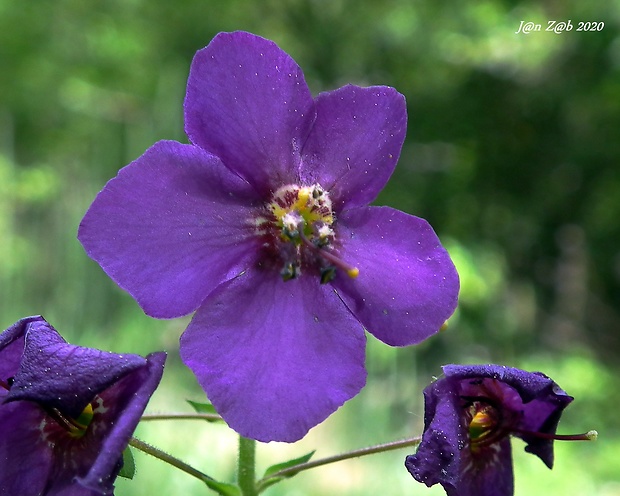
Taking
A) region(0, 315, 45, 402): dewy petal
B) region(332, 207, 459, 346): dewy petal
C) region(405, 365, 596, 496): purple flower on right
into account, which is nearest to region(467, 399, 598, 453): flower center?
region(405, 365, 596, 496): purple flower on right

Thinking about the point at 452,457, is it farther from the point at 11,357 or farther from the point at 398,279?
the point at 11,357

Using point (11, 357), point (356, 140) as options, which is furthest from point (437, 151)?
point (11, 357)

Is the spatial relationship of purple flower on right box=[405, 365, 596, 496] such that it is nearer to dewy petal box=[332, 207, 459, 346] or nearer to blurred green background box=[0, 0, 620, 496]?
dewy petal box=[332, 207, 459, 346]

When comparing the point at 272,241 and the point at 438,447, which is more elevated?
the point at 272,241

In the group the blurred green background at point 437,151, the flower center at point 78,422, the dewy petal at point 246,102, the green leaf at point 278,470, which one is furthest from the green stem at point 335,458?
the blurred green background at point 437,151

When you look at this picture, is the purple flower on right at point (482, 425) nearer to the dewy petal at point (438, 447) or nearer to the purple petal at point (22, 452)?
the dewy petal at point (438, 447)

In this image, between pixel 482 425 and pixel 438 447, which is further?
pixel 482 425
